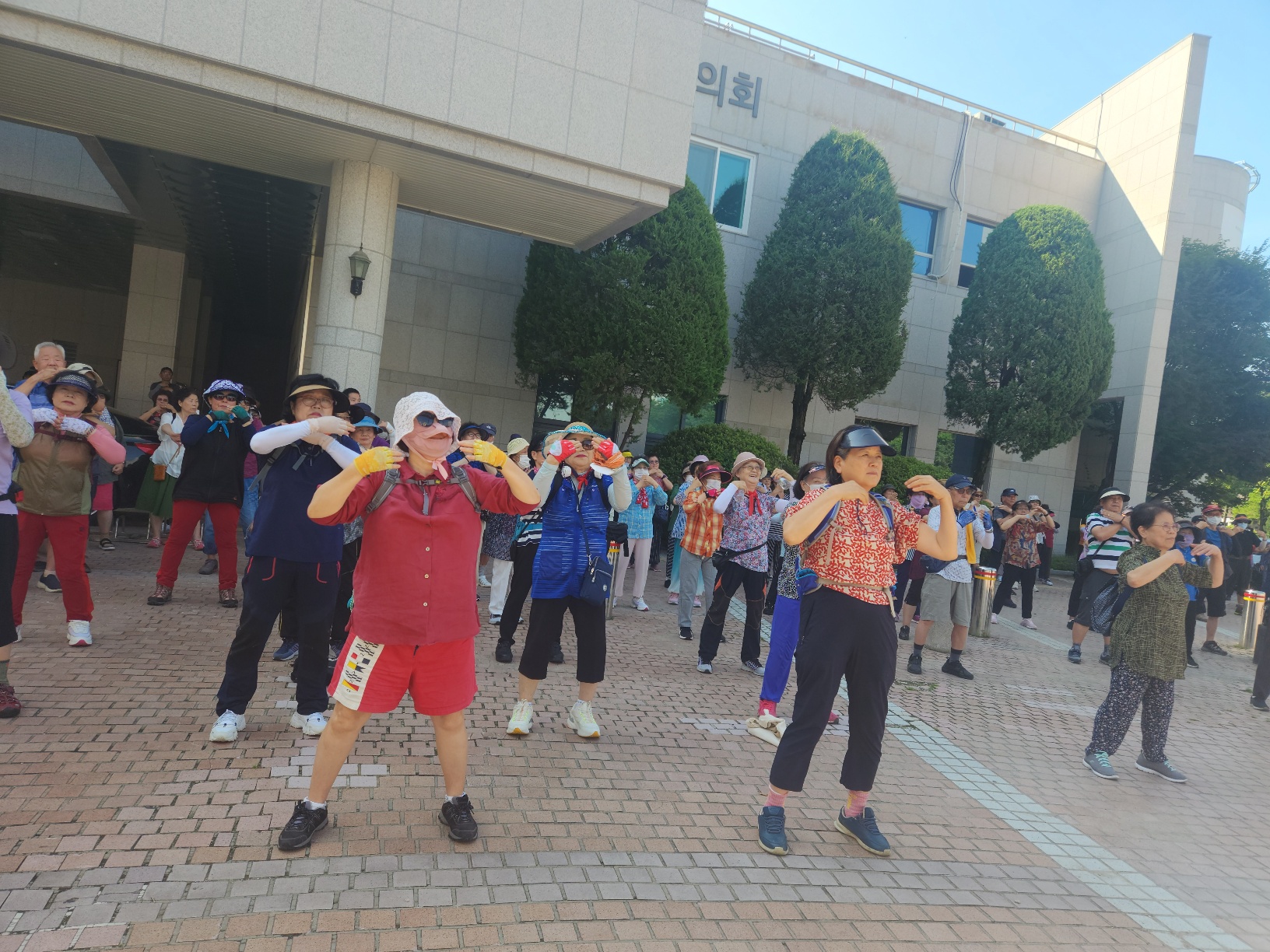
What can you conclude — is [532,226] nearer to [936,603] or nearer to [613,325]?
[613,325]

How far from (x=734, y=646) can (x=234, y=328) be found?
24197 mm

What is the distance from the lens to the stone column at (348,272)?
32.3 ft

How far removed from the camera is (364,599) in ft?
10.7

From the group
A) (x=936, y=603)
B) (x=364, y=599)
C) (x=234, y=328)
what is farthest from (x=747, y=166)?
(x=234, y=328)

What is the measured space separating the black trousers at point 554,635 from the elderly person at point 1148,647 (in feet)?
11.7

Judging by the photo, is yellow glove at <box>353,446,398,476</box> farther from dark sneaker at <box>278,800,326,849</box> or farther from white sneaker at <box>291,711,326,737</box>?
white sneaker at <box>291,711,326,737</box>

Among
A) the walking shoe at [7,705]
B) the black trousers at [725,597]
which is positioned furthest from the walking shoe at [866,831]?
the walking shoe at [7,705]

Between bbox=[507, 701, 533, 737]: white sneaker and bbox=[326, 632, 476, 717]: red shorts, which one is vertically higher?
bbox=[326, 632, 476, 717]: red shorts

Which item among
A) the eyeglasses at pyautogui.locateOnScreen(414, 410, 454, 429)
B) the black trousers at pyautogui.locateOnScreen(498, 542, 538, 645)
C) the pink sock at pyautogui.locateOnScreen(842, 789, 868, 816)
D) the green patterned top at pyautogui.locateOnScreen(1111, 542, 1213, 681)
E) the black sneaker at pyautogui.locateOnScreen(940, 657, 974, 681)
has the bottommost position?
the black sneaker at pyautogui.locateOnScreen(940, 657, 974, 681)

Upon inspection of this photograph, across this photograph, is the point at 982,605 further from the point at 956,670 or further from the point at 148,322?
the point at 148,322

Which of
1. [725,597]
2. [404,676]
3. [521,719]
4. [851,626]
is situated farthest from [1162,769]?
[404,676]

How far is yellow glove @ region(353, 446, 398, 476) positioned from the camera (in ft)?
9.96

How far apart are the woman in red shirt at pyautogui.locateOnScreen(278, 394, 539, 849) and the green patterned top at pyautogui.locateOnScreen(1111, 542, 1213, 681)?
4.47 metres

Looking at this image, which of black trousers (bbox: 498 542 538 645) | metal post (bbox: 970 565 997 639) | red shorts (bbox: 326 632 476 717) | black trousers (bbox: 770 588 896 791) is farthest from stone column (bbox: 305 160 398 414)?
metal post (bbox: 970 565 997 639)
